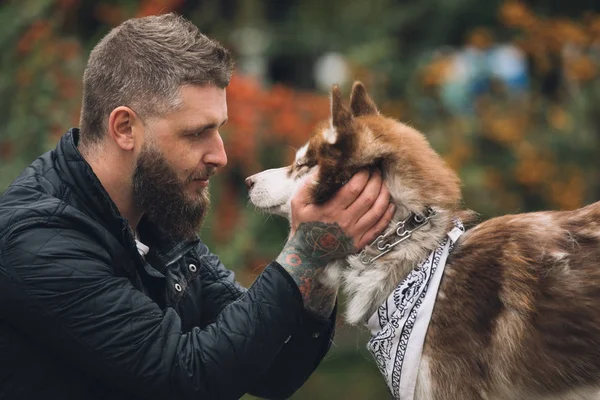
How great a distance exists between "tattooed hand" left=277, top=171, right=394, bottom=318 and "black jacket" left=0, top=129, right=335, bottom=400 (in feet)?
0.29

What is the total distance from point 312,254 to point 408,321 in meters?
0.40

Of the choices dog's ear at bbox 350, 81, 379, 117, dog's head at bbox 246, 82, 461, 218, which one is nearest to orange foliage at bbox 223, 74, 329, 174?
dog's ear at bbox 350, 81, 379, 117

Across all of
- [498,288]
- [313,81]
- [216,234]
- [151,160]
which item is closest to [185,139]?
[151,160]

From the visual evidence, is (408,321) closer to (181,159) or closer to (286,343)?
(286,343)

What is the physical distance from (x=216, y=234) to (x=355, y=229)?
12.0 ft

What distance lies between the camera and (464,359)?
9.14 feet

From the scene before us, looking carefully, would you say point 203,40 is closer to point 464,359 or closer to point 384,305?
point 384,305

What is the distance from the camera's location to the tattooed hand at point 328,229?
272 cm

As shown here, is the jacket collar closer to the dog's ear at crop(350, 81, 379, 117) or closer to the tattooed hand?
the tattooed hand

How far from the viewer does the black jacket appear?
250cm

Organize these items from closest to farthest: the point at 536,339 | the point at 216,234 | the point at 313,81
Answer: the point at 536,339 < the point at 216,234 < the point at 313,81

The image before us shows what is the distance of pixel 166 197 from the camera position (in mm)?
2852

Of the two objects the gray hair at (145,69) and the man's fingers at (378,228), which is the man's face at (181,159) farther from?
the man's fingers at (378,228)

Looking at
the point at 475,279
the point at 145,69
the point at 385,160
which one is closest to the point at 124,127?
the point at 145,69
